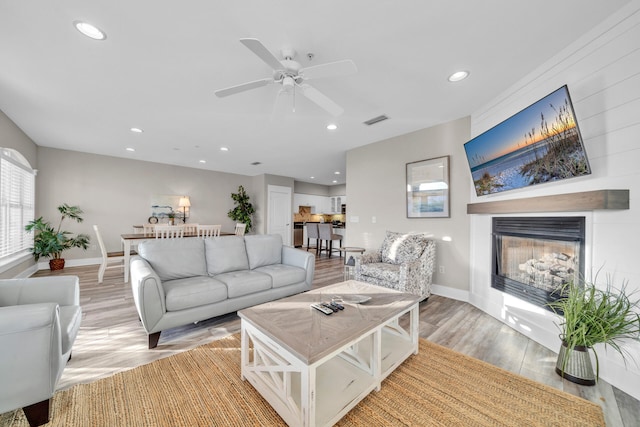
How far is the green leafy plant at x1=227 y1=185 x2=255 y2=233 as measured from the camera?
286 inches

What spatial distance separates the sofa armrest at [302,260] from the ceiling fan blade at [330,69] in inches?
83.4

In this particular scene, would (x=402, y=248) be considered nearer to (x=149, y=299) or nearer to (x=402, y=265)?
(x=402, y=265)

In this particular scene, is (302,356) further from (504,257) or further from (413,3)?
(504,257)

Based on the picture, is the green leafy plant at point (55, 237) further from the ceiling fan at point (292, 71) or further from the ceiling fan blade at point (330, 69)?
the ceiling fan blade at point (330, 69)

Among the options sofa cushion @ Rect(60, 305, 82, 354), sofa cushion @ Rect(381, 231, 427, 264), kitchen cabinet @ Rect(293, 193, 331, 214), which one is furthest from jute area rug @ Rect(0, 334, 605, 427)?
kitchen cabinet @ Rect(293, 193, 331, 214)

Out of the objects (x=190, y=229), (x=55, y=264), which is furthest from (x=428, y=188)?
(x=55, y=264)

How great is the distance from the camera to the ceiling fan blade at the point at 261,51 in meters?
1.44

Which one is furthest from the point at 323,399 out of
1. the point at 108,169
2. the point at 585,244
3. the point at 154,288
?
the point at 108,169

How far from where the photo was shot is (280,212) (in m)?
7.87

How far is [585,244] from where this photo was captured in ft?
6.19

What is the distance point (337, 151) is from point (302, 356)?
431 centimetres

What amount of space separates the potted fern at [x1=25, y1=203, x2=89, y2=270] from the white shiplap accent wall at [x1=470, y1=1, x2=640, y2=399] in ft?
24.3

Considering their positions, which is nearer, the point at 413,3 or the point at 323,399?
the point at 323,399

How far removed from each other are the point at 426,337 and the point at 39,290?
3.11m
